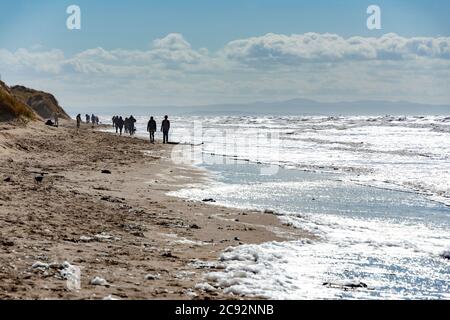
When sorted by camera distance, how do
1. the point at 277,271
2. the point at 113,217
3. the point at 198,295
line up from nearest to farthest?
the point at 198,295 → the point at 277,271 → the point at 113,217

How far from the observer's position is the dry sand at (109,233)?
6773 mm

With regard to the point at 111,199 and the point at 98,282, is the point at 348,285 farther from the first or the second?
the point at 111,199

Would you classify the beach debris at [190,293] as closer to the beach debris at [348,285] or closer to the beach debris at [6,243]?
the beach debris at [348,285]

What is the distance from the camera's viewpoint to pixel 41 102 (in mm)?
90062

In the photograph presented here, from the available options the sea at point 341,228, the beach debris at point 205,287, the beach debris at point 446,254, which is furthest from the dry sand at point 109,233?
the beach debris at point 446,254

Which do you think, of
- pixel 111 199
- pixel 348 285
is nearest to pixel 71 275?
pixel 348 285

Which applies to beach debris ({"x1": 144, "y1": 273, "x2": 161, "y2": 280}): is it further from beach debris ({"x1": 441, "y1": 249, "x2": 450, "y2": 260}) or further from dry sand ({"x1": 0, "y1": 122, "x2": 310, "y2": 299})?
beach debris ({"x1": 441, "y1": 249, "x2": 450, "y2": 260})

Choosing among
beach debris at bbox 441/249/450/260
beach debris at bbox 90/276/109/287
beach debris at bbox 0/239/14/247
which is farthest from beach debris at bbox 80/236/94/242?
beach debris at bbox 441/249/450/260

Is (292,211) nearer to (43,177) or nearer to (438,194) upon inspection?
(438,194)

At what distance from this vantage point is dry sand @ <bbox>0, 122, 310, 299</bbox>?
6.77 meters

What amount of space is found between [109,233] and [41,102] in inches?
3365

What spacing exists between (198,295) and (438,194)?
12.2m
